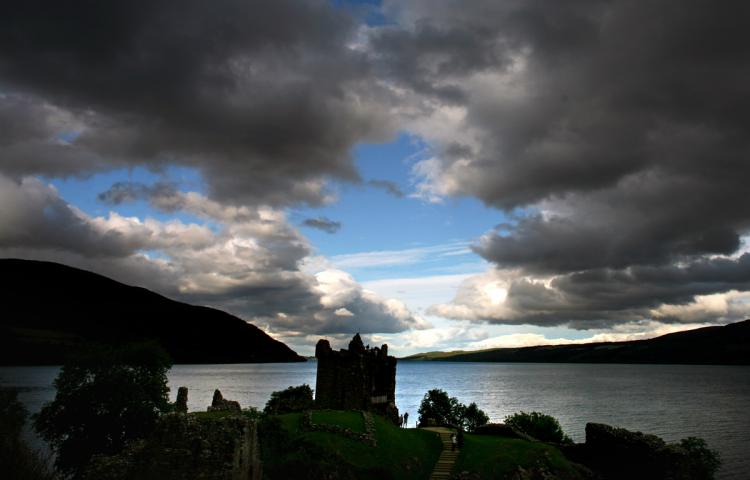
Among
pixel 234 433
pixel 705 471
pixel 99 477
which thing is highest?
pixel 234 433

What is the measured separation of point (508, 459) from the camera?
4159 centimetres

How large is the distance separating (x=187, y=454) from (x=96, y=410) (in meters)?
23.2

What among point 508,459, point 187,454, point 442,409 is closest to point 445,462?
point 508,459

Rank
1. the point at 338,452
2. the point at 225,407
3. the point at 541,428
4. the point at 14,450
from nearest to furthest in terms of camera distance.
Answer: the point at 14,450
the point at 338,452
the point at 225,407
the point at 541,428

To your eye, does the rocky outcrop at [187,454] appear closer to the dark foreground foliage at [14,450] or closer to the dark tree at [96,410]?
the dark foreground foliage at [14,450]

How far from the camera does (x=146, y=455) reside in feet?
92.1

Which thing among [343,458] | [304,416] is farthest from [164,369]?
[343,458]

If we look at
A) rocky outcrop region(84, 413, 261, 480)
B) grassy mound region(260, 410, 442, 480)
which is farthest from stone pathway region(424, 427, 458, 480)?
rocky outcrop region(84, 413, 261, 480)

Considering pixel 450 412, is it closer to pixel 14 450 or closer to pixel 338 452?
pixel 338 452

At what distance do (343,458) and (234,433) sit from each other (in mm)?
16559

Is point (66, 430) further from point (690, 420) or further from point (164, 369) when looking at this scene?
point (690, 420)

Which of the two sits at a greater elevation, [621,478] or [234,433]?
[234,433]

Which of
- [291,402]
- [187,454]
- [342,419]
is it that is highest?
→ [187,454]

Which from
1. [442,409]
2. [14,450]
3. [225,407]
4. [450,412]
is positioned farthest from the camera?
[450,412]
